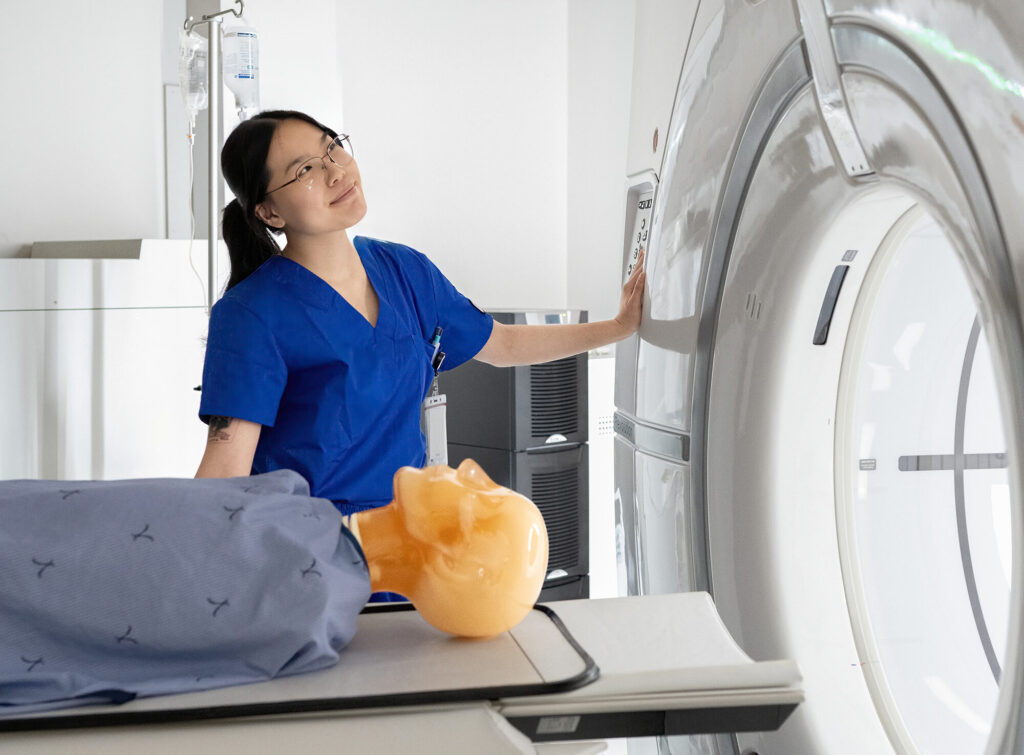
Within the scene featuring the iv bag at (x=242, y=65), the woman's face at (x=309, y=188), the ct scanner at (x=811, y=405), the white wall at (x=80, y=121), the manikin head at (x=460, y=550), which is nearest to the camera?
the manikin head at (x=460, y=550)

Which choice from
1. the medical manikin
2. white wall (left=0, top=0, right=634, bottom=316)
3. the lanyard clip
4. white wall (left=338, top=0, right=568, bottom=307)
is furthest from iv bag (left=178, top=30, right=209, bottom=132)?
the medical manikin

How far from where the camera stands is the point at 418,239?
14.0 feet

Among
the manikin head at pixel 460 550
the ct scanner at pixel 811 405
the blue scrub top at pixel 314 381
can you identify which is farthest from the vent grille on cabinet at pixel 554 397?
the manikin head at pixel 460 550

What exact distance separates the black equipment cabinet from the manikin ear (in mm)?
1518

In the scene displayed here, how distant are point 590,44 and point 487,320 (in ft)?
9.54

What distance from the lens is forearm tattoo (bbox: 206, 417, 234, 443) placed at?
1.41m

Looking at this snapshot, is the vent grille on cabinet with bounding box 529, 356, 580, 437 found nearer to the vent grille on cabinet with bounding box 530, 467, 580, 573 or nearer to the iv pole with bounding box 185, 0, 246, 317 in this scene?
the vent grille on cabinet with bounding box 530, 467, 580, 573

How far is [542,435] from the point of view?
318 centimetres

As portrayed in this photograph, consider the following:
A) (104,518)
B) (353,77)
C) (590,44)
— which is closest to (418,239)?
(353,77)

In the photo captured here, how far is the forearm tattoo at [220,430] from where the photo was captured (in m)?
1.41

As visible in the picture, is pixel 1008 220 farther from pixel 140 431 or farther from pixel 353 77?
pixel 353 77

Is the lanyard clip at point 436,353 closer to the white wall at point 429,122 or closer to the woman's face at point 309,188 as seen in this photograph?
the woman's face at point 309,188

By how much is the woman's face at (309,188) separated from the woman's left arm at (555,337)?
1.35ft

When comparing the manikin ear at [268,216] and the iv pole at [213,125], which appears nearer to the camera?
the manikin ear at [268,216]
